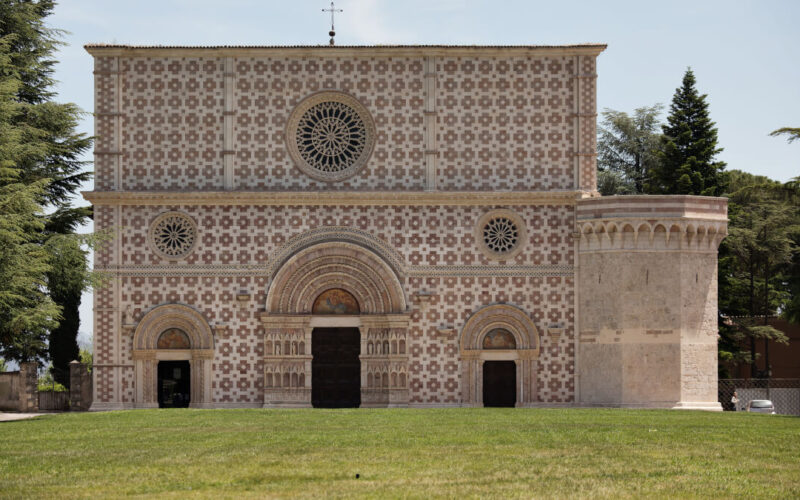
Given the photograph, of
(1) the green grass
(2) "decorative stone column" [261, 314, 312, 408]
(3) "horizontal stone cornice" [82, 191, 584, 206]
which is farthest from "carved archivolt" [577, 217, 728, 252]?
(2) "decorative stone column" [261, 314, 312, 408]

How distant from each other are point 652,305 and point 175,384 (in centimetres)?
1581

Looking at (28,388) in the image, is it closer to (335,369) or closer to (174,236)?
(174,236)

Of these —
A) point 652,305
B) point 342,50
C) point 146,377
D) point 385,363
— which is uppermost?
point 342,50

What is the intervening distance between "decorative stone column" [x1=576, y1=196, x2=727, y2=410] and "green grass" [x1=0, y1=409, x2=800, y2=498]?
24.9 ft

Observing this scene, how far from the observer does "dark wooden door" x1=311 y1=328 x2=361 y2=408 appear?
131 feet

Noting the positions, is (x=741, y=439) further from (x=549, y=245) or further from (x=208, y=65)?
(x=208, y=65)

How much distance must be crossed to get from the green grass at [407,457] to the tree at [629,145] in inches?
1263

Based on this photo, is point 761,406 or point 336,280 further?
point 761,406

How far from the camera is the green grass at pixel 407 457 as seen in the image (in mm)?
19188

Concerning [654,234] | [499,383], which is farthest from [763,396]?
[499,383]

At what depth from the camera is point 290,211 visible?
39438 mm

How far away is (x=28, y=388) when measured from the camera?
128 feet

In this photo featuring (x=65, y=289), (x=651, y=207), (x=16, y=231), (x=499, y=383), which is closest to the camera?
(x=16, y=231)

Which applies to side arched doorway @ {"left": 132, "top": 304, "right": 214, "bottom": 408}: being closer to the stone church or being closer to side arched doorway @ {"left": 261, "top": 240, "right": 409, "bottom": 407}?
the stone church
